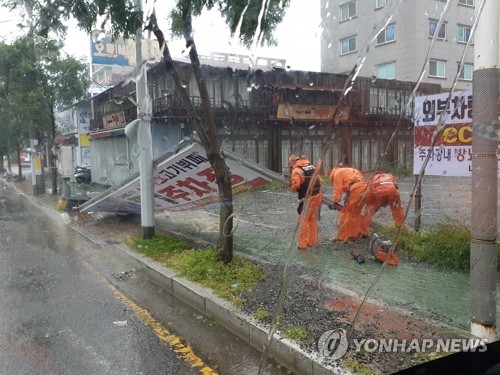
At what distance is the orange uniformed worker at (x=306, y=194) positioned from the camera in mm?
5090

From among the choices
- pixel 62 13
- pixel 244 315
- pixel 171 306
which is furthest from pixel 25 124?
pixel 244 315

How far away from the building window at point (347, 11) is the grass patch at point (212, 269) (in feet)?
8.80

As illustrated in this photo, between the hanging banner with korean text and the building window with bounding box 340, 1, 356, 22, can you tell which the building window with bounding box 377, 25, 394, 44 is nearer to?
the building window with bounding box 340, 1, 356, 22

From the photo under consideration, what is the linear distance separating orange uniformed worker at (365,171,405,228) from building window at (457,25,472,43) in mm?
2207

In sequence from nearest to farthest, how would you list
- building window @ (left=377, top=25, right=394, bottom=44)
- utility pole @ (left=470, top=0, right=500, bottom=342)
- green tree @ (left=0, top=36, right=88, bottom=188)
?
utility pole @ (left=470, top=0, right=500, bottom=342)
building window @ (left=377, top=25, right=394, bottom=44)
green tree @ (left=0, top=36, right=88, bottom=188)

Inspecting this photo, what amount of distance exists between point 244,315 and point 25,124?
1474cm

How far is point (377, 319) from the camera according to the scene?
347 cm

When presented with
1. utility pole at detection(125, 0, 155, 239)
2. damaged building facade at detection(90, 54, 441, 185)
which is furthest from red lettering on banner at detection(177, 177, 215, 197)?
damaged building facade at detection(90, 54, 441, 185)

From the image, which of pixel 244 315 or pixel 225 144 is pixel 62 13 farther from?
pixel 244 315

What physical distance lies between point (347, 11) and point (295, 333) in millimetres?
2636

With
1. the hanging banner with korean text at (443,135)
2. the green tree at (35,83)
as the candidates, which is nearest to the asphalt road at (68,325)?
the hanging banner with korean text at (443,135)

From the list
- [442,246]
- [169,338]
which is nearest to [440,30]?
[442,246]

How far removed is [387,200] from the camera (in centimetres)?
539

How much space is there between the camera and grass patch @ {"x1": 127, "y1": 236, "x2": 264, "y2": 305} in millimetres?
4363
